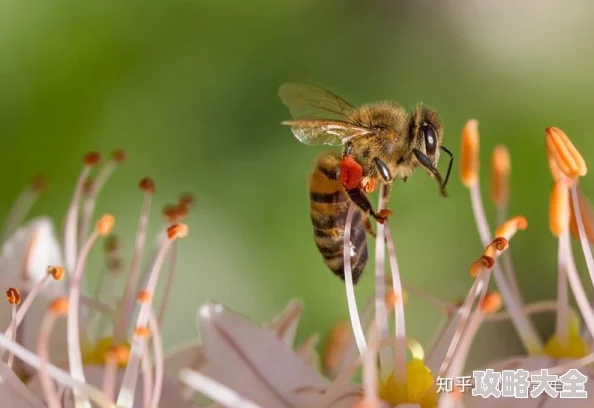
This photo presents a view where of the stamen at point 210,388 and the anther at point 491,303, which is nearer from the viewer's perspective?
the stamen at point 210,388

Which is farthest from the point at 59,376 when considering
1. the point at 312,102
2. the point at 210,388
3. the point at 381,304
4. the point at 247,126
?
the point at 247,126

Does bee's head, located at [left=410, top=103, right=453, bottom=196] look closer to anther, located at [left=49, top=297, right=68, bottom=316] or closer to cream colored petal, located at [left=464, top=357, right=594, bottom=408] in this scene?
cream colored petal, located at [left=464, top=357, right=594, bottom=408]

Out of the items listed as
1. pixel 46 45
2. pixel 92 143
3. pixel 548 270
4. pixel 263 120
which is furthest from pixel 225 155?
pixel 548 270

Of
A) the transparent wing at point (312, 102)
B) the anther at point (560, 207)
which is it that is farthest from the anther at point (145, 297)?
the anther at point (560, 207)

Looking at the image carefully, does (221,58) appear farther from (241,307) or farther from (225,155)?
(241,307)

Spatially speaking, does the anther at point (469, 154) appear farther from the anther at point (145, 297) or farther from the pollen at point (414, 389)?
the anther at point (145, 297)

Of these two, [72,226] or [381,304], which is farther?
[72,226]

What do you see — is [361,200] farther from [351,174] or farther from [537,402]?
[537,402]
